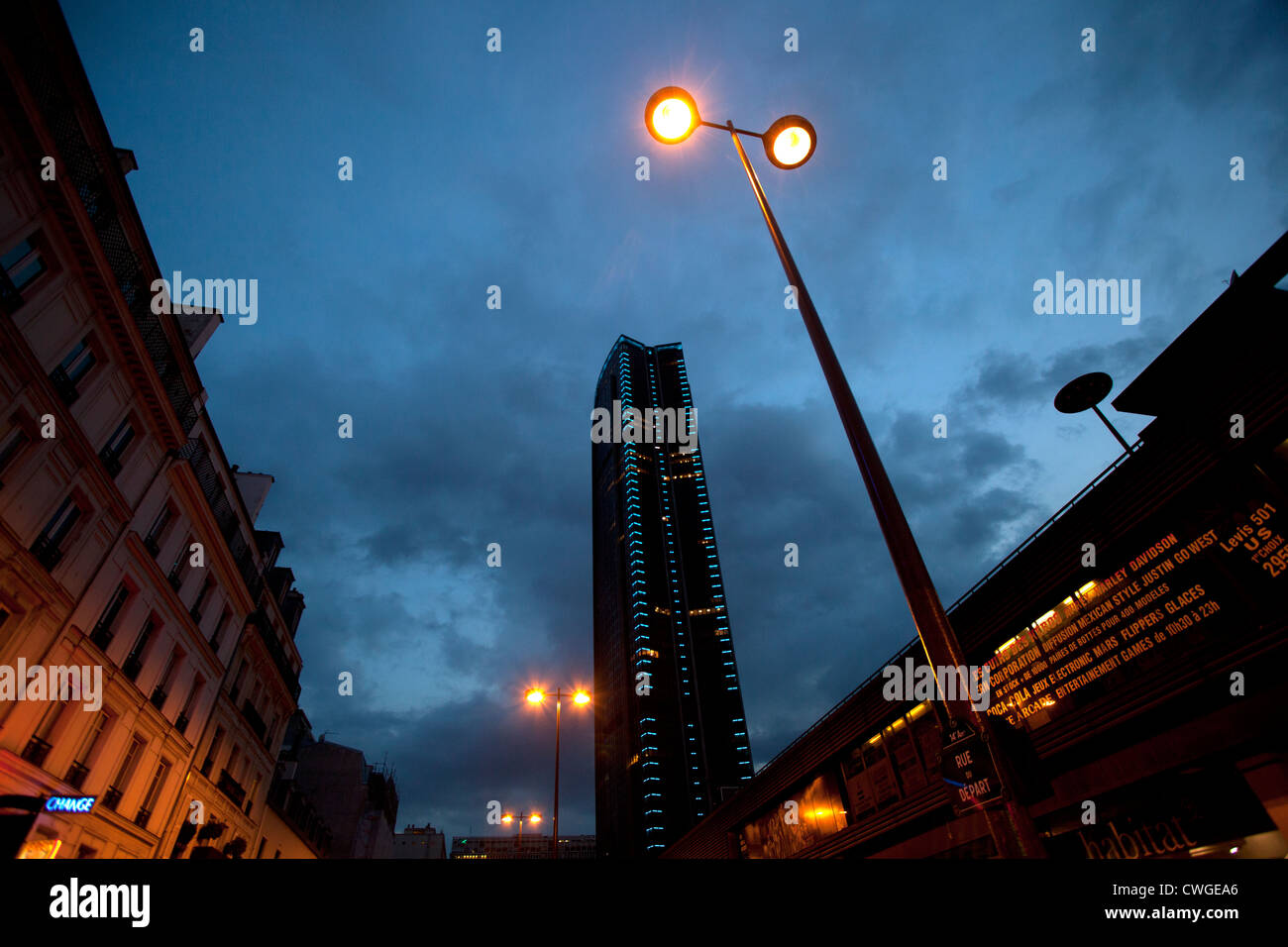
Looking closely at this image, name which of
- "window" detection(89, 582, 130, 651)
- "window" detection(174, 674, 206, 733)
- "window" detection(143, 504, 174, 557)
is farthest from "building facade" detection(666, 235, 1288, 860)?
"window" detection(174, 674, 206, 733)

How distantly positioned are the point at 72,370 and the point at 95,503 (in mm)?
4406

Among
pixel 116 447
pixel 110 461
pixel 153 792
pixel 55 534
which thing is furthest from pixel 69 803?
pixel 116 447

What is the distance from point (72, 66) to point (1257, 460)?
31.3 m

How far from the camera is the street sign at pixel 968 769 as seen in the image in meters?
4.40

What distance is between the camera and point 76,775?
19062mm

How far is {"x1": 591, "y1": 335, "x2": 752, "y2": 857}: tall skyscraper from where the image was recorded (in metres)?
113

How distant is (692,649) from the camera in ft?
417

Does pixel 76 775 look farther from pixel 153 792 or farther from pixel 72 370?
pixel 72 370

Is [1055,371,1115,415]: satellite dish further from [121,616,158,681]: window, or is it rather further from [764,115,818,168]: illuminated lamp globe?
[121,616,158,681]: window

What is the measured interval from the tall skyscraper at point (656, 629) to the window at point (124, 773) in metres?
92.9

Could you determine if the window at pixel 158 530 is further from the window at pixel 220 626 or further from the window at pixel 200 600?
the window at pixel 220 626

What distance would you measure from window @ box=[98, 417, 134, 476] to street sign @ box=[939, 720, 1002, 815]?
26.2 meters

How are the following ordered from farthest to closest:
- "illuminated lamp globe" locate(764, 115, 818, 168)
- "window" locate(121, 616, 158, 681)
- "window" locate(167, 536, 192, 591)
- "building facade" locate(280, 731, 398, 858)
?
"building facade" locate(280, 731, 398, 858), "window" locate(167, 536, 192, 591), "window" locate(121, 616, 158, 681), "illuminated lamp globe" locate(764, 115, 818, 168)
